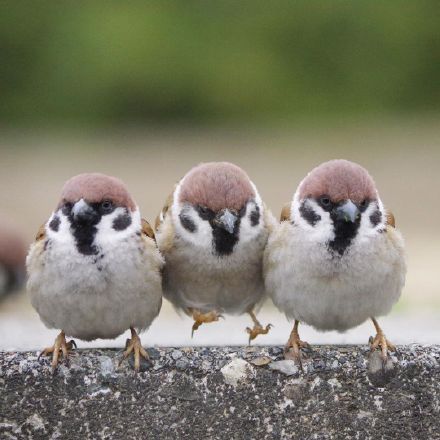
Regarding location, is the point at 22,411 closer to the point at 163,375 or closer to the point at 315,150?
the point at 163,375

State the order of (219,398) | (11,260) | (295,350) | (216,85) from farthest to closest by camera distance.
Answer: (216,85) → (11,260) → (295,350) → (219,398)

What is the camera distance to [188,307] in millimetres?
3832

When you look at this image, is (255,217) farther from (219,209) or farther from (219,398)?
(219,398)

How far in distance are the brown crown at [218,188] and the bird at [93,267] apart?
0.27 m

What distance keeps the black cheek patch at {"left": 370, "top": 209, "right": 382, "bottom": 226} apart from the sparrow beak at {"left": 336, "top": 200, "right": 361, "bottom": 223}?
4.0 inches

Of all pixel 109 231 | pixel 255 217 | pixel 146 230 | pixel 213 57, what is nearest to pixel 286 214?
pixel 255 217

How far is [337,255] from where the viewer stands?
11.1ft

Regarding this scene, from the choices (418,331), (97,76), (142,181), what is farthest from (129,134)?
(418,331)

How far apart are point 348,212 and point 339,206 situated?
0.05 m

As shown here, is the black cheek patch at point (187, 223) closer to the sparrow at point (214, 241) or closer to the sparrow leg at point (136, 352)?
the sparrow at point (214, 241)

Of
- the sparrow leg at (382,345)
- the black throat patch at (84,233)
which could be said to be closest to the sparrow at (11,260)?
the black throat patch at (84,233)

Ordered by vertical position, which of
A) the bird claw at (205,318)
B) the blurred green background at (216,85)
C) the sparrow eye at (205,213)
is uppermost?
the blurred green background at (216,85)

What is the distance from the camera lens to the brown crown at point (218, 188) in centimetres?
358

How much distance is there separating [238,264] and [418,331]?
3.94ft
